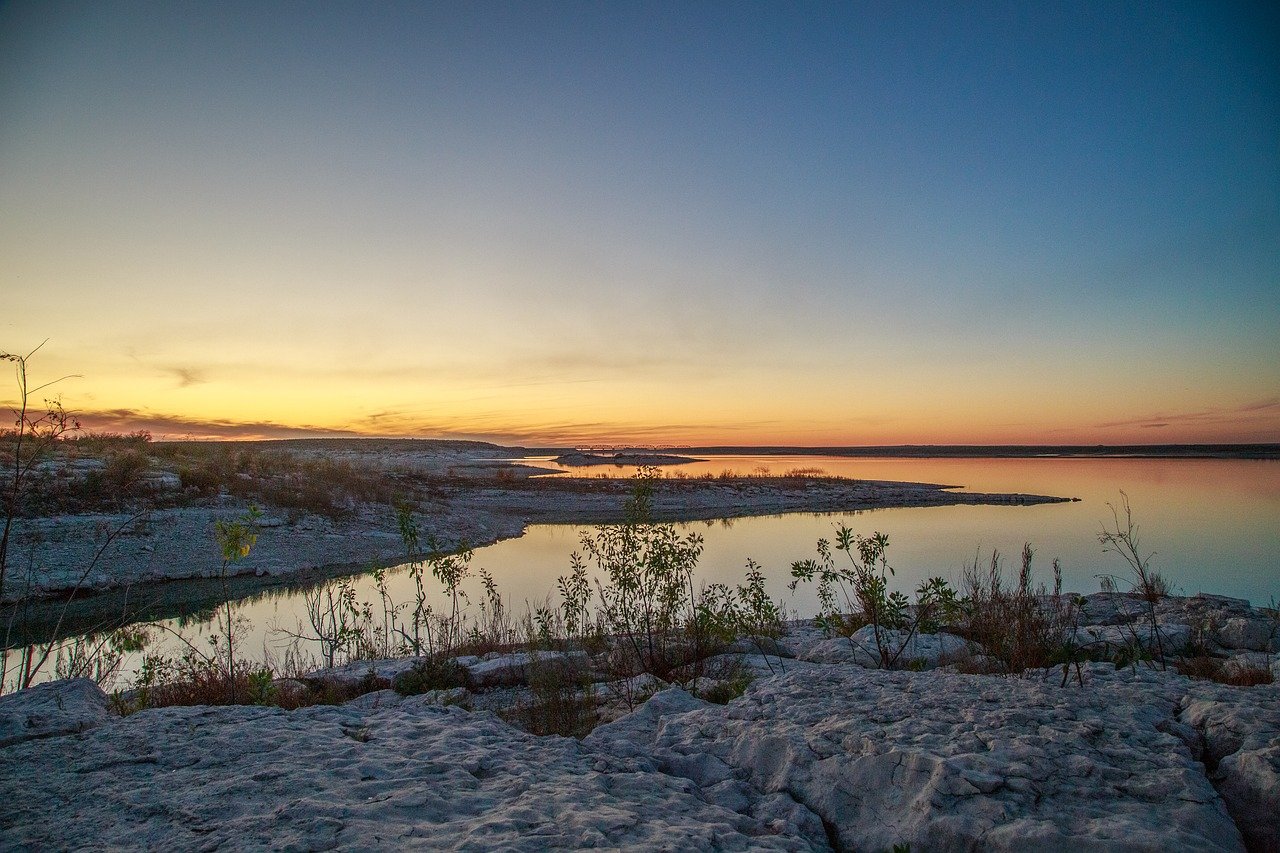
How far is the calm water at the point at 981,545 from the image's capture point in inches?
607

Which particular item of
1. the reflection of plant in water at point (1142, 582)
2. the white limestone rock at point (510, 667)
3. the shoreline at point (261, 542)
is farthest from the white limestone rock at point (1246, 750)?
the shoreline at point (261, 542)

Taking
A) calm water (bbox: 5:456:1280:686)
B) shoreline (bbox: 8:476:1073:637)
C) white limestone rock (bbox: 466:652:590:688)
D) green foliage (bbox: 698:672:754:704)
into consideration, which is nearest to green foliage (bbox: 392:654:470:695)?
white limestone rock (bbox: 466:652:590:688)

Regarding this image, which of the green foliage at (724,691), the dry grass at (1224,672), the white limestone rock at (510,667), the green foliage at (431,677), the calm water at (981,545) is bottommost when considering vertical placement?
the calm water at (981,545)

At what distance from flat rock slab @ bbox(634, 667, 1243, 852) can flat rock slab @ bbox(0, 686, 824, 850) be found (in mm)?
475

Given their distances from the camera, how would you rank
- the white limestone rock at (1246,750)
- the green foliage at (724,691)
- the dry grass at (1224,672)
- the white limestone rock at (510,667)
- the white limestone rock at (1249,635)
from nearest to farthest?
1. the white limestone rock at (1246,750)
2. the dry grass at (1224,672)
3. the green foliage at (724,691)
4. the white limestone rock at (510,667)
5. the white limestone rock at (1249,635)

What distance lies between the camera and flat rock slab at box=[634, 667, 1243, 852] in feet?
8.73

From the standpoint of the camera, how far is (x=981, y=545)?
21.7 meters

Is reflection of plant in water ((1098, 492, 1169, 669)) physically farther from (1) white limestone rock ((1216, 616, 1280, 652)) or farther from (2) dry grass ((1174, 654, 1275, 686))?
(1) white limestone rock ((1216, 616, 1280, 652))

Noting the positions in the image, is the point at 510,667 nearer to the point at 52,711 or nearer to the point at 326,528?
the point at 52,711

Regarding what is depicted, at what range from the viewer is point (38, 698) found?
4.11m

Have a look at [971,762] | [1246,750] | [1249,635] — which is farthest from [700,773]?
[1249,635]

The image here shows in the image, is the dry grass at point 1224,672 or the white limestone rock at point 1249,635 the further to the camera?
the white limestone rock at point 1249,635

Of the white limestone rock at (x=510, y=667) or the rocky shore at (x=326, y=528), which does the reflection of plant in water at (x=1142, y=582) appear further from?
the rocky shore at (x=326, y=528)

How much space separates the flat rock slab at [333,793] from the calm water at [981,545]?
8.12 meters
